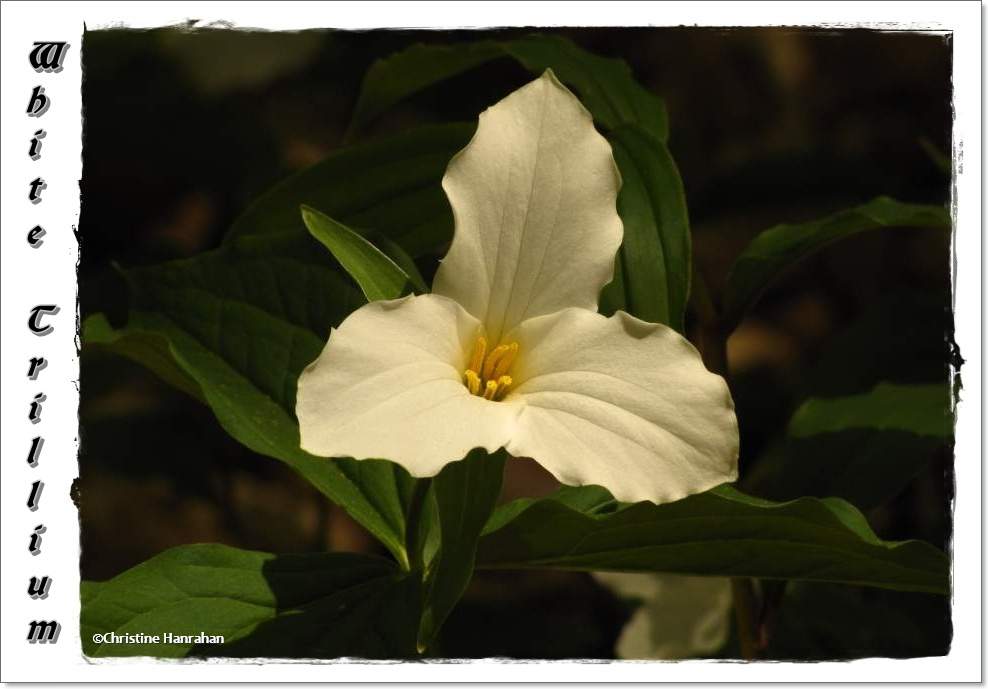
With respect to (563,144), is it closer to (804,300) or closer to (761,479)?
(761,479)

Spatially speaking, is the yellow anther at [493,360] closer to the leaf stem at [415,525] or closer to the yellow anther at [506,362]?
the yellow anther at [506,362]

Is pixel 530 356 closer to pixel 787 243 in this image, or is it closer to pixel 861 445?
pixel 787 243

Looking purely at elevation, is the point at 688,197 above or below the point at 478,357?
above

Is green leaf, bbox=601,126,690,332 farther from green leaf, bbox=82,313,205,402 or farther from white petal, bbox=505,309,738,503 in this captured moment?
green leaf, bbox=82,313,205,402

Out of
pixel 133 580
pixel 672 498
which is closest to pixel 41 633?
pixel 133 580

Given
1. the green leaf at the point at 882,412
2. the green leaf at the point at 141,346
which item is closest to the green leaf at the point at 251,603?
the green leaf at the point at 141,346

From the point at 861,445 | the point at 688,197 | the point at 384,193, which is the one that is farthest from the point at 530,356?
the point at 688,197

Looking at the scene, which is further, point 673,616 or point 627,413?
point 673,616
